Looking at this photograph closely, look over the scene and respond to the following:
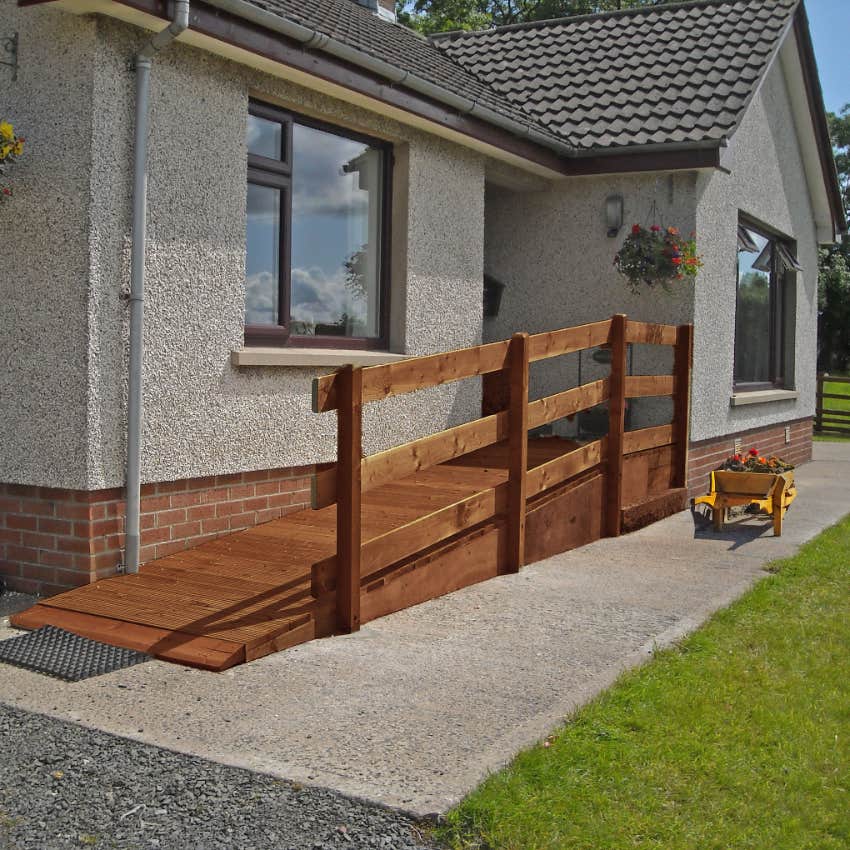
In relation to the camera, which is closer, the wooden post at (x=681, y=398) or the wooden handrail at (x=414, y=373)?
the wooden handrail at (x=414, y=373)

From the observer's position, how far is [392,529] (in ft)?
21.2

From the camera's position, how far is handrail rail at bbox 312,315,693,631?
17.9 feet

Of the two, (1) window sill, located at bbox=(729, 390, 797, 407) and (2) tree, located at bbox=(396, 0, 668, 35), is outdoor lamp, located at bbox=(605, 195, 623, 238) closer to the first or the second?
(1) window sill, located at bbox=(729, 390, 797, 407)

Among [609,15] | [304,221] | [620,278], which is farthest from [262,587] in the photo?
[609,15]

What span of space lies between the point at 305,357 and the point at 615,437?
104 inches

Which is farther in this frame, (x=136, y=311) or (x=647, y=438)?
(x=647, y=438)

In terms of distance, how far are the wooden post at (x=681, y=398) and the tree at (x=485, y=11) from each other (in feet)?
76.2

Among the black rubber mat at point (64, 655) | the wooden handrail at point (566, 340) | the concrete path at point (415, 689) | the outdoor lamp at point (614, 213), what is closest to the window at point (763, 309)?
the outdoor lamp at point (614, 213)

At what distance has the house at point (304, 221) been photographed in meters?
6.02

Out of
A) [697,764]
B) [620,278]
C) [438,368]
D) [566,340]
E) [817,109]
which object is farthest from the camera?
[817,109]

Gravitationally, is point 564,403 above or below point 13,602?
above

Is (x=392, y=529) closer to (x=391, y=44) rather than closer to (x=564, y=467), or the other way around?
(x=564, y=467)

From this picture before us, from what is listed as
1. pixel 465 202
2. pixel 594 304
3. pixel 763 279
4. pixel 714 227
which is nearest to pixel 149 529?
pixel 465 202

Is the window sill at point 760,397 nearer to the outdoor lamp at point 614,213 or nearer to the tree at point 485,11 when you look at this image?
the outdoor lamp at point 614,213
